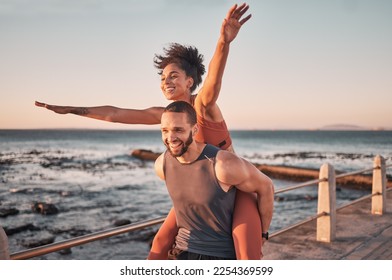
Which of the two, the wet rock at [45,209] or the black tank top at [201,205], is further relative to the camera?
the wet rock at [45,209]

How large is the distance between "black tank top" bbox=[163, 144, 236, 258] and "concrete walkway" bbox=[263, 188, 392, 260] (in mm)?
2363

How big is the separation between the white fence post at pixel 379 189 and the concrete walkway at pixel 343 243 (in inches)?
15.5

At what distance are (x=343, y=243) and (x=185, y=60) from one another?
132 inches

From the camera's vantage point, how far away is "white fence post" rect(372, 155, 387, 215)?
6.16 meters

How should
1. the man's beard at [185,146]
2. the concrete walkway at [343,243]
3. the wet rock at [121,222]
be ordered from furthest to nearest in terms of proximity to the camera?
1. the wet rock at [121,222]
2. the concrete walkway at [343,243]
3. the man's beard at [185,146]

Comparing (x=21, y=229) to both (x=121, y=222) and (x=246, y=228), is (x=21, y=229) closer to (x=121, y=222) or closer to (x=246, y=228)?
(x=121, y=222)

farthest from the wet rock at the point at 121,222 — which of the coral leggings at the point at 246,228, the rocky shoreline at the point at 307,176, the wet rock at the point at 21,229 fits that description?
the coral leggings at the point at 246,228

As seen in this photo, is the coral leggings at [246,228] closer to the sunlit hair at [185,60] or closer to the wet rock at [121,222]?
the sunlit hair at [185,60]

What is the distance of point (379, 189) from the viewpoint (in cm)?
618

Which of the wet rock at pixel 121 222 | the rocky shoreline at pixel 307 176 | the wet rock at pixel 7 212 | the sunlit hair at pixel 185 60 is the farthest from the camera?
the rocky shoreline at pixel 307 176

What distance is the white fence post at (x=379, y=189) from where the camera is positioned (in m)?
6.16

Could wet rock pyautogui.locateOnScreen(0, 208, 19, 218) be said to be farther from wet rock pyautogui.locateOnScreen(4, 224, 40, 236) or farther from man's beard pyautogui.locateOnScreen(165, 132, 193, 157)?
Answer: man's beard pyautogui.locateOnScreen(165, 132, 193, 157)

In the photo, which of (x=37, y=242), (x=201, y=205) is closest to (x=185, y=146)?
(x=201, y=205)
